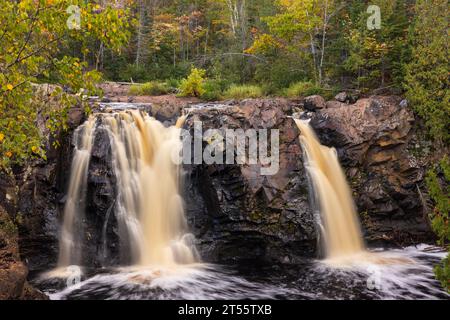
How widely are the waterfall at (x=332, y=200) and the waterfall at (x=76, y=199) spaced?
6.83 metres

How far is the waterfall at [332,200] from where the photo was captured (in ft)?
36.8

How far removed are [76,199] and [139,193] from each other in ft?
5.82

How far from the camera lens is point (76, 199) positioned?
10.6 m

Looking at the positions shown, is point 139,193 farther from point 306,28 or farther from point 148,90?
point 306,28

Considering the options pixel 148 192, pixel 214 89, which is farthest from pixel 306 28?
pixel 148 192

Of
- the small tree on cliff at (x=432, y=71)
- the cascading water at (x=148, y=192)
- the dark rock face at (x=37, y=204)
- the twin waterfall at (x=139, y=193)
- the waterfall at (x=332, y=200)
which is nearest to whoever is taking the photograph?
the dark rock face at (x=37, y=204)

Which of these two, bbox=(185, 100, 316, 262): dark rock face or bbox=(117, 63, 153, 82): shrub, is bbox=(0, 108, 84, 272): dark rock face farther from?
bbox=(117, 63, 153, 82): shrub

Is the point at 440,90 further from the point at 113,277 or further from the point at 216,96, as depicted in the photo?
the point at 113,277

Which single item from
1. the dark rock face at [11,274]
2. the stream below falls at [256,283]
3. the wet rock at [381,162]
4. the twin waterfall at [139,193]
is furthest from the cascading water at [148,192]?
the wet rock at [381,162]

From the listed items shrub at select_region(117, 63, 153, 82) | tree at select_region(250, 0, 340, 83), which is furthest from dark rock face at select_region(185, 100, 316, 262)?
shrub at select_region(117, 63, 153, 82)

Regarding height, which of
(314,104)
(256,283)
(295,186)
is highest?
(314,104)

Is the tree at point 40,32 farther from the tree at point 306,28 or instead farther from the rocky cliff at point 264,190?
the tree at point 306,28

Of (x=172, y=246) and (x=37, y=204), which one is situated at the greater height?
(x=37, y=204)

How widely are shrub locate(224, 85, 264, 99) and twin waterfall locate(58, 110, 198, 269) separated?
6191 mm
